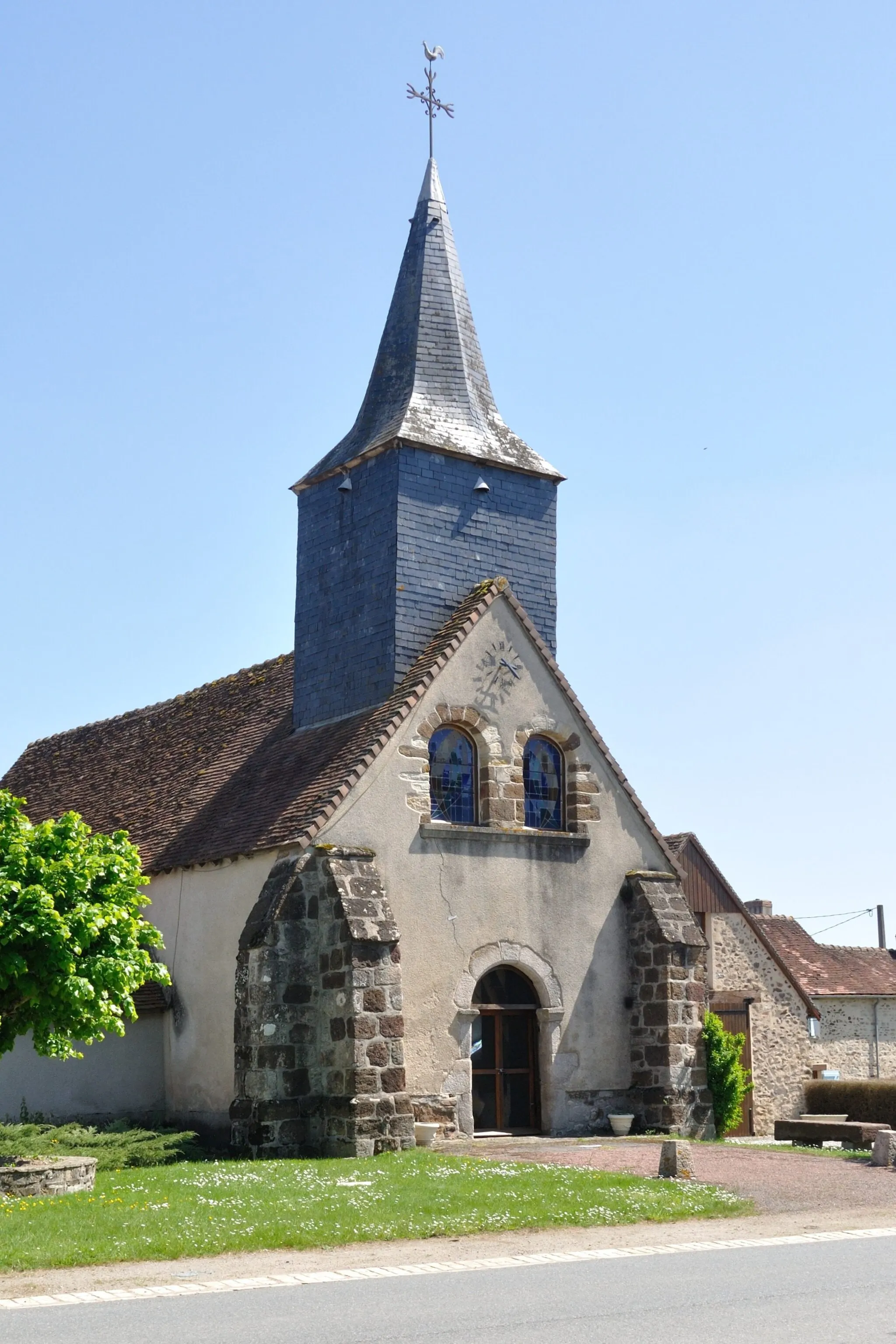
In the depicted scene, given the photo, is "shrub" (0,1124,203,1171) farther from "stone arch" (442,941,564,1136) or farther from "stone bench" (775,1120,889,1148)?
"stone bench" (775,1120,889,1148)

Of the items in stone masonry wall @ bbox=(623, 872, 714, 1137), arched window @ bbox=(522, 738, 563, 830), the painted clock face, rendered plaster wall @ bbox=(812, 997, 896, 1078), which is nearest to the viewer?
stone masonry wall @ bbox=(623, 872, 714, 1137)

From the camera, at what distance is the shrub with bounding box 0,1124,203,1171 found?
1605 cm

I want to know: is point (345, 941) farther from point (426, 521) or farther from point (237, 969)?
point (426, 521)

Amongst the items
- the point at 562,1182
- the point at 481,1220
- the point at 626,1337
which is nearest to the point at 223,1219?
the point at 481,1220

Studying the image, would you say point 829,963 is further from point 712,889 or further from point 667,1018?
point 667,1018

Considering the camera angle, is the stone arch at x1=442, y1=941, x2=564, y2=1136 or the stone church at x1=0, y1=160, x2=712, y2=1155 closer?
the stone church at x1=0, y1=160, x2=712, y2=1155

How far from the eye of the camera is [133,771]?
26.9m

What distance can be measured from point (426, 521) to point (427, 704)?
313 centimetres

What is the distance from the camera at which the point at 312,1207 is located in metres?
12.8

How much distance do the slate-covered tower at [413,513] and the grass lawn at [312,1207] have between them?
8018 millimetres

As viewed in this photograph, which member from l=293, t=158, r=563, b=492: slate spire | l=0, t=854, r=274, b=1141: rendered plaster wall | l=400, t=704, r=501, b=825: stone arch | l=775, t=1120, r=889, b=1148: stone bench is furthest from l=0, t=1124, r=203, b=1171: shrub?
l=293, t=158, r=563, b=492: slate spire

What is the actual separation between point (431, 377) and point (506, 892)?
857 centimetres

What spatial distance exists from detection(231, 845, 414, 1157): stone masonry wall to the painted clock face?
3363mm

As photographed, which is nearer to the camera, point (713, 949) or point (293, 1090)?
point (293, 1090)
